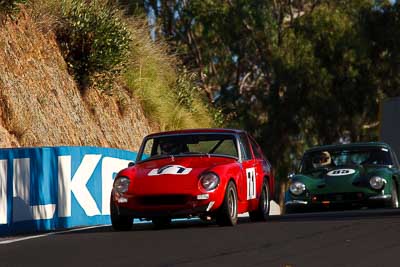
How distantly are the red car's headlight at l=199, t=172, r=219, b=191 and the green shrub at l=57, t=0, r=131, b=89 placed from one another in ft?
39.0

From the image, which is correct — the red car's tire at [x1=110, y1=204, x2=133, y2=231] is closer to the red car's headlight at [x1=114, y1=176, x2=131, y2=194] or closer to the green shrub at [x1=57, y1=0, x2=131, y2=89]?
the red car's headlight at [x1=114, y1=176, x2=131, y2=194]

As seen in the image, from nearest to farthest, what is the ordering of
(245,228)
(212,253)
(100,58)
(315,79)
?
(212,253) < (245,228) < (100,58) < (315,79)

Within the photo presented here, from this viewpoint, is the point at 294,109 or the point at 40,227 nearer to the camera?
the point at 40,227

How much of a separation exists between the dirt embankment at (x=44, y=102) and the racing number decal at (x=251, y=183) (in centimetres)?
618

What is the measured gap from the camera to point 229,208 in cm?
1433

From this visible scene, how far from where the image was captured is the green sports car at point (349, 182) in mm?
18750

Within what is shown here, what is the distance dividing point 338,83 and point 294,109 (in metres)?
2.11

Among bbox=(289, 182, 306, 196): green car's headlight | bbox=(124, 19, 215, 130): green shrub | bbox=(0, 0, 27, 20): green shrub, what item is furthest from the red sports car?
bbox=(124, 19, 215, 130): green shrub

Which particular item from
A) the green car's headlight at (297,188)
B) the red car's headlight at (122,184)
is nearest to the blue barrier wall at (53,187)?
the red car's headlight at (122,184)

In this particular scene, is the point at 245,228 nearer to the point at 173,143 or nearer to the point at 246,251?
the point at 173,143

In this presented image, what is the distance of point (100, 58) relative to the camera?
25844mm

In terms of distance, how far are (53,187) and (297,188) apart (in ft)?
15.3

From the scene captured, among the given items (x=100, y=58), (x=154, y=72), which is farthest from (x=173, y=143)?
(x=154, y=72)

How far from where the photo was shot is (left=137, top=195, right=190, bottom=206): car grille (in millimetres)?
14062
